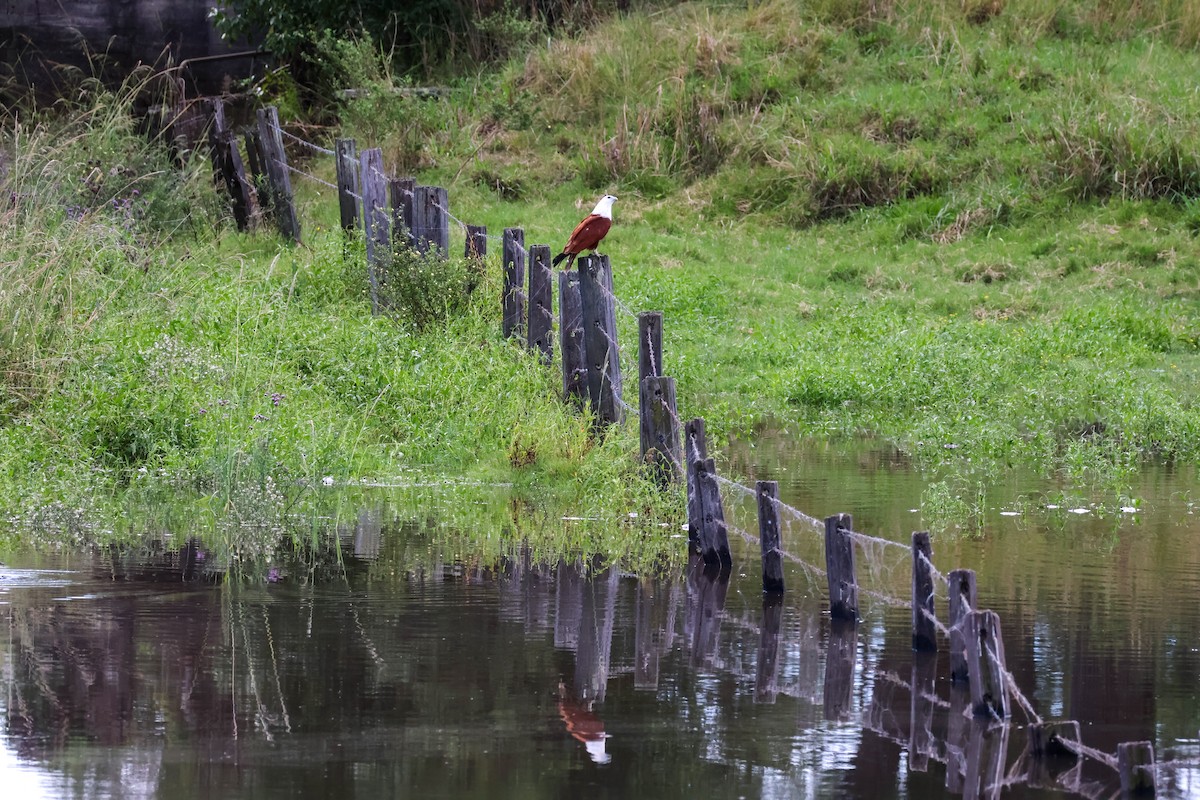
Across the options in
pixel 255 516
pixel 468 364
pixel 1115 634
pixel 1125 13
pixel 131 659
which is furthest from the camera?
pixel 1125 13

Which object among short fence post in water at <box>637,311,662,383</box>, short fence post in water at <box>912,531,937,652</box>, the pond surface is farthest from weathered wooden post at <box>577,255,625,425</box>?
short fence post in water at <box>912,531,937,652</box>

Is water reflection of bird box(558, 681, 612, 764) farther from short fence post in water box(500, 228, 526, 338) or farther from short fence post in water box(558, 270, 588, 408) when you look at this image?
short fence post in water box(500, 228, 526, 338)

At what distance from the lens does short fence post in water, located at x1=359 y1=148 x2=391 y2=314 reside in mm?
13695

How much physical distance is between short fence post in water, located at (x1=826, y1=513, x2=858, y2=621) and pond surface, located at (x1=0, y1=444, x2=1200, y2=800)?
0.35ft

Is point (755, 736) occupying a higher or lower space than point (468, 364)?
higher

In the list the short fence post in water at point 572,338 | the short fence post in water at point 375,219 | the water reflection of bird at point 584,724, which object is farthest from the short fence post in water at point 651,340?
the short fence post in water at point 375,219

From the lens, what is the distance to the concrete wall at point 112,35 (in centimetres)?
2402

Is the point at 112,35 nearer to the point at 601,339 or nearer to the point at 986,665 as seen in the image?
the point at 601,339

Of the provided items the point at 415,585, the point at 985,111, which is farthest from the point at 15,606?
the point at 985,111

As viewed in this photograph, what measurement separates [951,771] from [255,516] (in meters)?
4.75

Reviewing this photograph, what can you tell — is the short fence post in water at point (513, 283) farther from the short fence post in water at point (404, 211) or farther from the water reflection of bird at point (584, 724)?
the water reflection of bird at point (584, 724)

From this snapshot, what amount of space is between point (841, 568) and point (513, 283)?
5638 mm

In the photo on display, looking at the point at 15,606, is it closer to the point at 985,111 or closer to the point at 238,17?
the point at 985,111

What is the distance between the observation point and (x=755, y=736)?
18.7 feet
